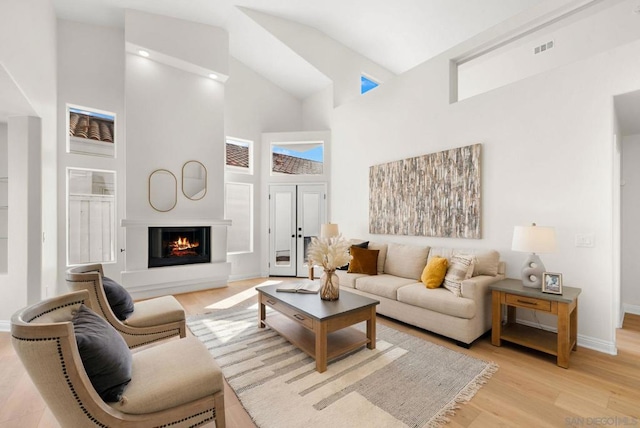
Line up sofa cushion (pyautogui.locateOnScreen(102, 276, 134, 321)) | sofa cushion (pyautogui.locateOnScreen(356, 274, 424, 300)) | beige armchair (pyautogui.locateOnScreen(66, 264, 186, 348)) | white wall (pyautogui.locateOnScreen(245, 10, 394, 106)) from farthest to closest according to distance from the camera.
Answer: white wall (pyautogui.locateOnScreen(245, 10, 394, 106))
sofa cushion (pyautogui.locateOnScreen(356, 274, 424, 300))
sofa cushion (pyautogui.locateOnScreen(102, 276, 134, 321))
beige armchair (pyautogui.locateOnScreen(66, 264, 186, 348))

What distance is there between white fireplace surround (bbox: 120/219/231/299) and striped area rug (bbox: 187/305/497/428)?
2.07 meters

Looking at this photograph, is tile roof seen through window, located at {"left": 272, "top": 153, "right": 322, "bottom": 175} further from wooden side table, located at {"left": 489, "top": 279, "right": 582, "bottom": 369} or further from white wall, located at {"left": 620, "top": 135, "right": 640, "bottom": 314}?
white wall, located at {"left": 620, "top": 135, "right": 640, "bottom": 314}

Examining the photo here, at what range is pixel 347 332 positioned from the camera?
2.95 m

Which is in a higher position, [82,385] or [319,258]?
[319,258]

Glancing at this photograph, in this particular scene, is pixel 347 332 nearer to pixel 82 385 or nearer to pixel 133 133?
pixel 82 385

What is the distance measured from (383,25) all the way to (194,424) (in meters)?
6.03

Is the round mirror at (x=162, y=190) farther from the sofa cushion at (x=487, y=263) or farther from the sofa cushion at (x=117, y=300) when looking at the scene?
the sofa cushion at (x=487, y=263)

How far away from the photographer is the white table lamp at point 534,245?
275 centimetres

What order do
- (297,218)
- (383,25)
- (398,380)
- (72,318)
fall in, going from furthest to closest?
1. (297,218)
2. (383,25)
3. (398,380)
4. (72,318)

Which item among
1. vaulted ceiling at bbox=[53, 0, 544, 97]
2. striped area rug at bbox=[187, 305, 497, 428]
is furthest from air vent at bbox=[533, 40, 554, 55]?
striped area rug at bbox=[187, 305, 497, 428]

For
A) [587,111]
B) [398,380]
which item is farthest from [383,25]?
[398,380]

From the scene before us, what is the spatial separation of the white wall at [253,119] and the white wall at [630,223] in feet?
18.4

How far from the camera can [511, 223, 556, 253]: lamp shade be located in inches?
108

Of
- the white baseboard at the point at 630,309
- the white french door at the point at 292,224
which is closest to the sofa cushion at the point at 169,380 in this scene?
the white french door at the point at 292,224
